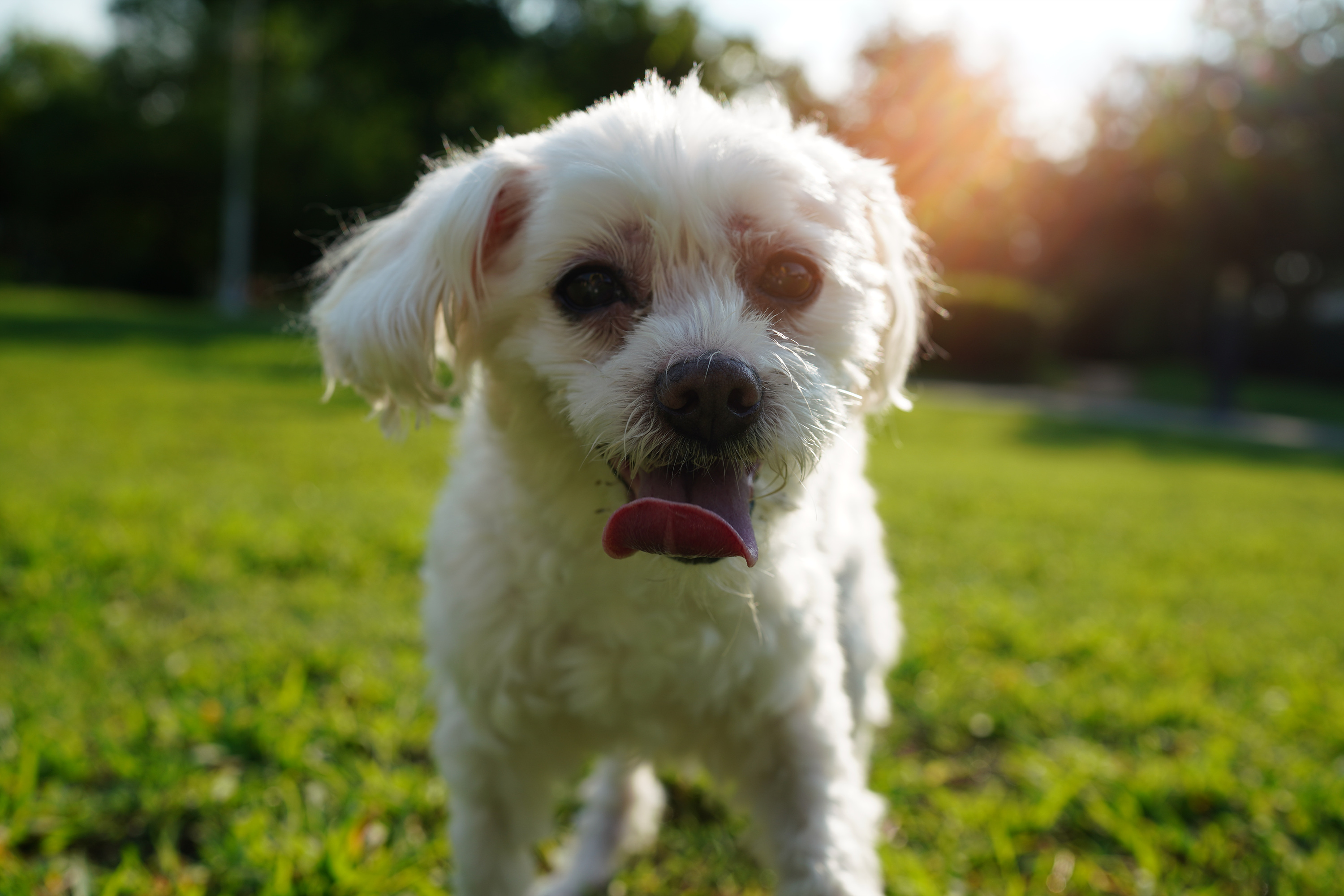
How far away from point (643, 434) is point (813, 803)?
922 mm

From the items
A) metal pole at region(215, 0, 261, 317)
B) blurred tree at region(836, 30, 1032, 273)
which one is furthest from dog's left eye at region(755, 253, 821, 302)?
metal pole at region(215, 0, 261, 317)

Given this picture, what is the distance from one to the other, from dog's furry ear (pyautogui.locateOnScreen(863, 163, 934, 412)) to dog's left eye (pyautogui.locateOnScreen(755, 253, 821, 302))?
0.29 metres

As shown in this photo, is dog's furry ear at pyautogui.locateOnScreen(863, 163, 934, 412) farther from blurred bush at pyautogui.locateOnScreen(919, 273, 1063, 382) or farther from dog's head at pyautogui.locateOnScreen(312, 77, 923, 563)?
blurred bush at pyautogui.locateOnScreen(919, 273, 1063, 382)

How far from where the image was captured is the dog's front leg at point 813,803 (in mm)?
2002

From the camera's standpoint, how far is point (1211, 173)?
63.4 ft

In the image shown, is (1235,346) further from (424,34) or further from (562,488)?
(424,34)

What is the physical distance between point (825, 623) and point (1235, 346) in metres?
18.6

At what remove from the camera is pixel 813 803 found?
207cm

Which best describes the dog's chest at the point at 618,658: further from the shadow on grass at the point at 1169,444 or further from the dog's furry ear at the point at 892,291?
the shadow on grass at the point at 1169,444

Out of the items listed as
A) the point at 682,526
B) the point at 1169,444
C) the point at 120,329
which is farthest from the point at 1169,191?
the point at 682,526

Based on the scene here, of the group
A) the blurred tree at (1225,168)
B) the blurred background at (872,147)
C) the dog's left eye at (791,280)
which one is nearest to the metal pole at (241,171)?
the blurred background at (872,147)

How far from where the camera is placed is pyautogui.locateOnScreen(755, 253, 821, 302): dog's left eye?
2.06m

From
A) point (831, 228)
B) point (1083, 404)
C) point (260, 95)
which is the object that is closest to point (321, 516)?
point (831, 228)

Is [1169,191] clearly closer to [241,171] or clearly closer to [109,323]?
[109,323]
